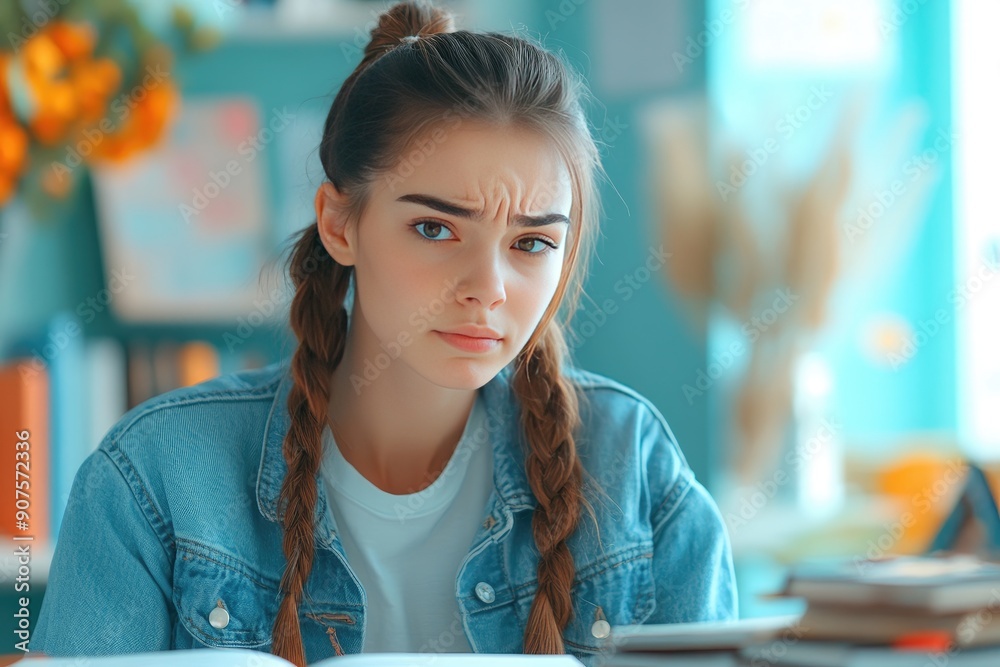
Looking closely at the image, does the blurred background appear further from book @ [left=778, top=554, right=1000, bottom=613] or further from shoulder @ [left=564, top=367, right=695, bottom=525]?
book @ [left=778, top=554, right=1000, bottom=613]

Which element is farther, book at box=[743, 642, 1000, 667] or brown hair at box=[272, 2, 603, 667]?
brown hair at box=[272, 2, 603, 667]

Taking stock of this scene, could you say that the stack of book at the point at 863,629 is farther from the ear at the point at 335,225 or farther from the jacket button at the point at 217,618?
the ear at the point at 335,225

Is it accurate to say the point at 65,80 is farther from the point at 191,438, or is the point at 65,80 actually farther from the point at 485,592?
the point at 485,592

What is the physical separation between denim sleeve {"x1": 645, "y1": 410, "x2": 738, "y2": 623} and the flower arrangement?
4.76ft

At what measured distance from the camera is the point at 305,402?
1231 mm

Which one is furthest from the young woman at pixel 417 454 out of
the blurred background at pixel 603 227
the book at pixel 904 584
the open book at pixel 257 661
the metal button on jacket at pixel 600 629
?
the blurred background at pixel 603 227

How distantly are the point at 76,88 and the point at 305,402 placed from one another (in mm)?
1244

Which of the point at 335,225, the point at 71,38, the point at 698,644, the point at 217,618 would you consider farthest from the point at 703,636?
the point at 71,38

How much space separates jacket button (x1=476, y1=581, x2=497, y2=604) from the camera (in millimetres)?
1161

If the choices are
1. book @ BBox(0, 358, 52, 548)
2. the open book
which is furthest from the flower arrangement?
the open book

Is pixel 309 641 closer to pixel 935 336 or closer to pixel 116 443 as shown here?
pixel 116 443

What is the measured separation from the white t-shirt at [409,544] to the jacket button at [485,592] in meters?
0.03

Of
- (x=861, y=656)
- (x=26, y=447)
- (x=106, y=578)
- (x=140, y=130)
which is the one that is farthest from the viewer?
(x=140, y=130)

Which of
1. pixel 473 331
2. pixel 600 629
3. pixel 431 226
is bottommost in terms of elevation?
pixel 600 629
